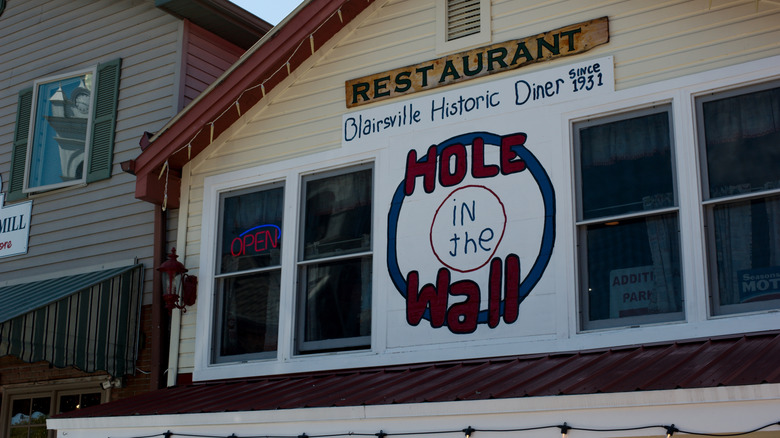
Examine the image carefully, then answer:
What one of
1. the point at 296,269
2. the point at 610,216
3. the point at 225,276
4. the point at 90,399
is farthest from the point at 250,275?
the point at 610,216

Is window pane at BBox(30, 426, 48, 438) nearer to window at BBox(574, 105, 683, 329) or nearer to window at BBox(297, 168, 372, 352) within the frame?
window at BBox(297, 168, 372, 352)

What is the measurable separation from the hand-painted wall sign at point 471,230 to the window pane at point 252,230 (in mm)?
1391

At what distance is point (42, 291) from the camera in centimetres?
1020

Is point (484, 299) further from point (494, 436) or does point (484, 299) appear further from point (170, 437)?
point (170, 437)

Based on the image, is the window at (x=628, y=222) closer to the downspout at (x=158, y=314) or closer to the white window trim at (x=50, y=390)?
the downspout at (x=158, y=314)

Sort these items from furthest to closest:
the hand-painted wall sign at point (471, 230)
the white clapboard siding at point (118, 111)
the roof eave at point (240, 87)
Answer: the white clapboard siding at point (118, 111)
the roof eave at point (240, 87)
the hand-painted wall sign at point (471, 230)

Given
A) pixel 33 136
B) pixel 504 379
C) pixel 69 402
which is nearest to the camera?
Result: pixel 504 379

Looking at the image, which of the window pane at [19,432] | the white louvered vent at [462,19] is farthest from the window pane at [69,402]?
the white louvered vent at [462,19]

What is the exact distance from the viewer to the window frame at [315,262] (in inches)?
338

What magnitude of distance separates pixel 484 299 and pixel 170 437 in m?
2.75

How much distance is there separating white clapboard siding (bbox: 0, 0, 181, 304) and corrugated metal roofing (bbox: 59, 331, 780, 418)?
7.93ft

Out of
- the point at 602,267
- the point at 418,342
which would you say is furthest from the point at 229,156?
the point at 602,267

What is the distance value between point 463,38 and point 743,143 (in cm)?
270

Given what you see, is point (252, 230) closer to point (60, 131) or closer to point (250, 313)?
point (250, 313)
